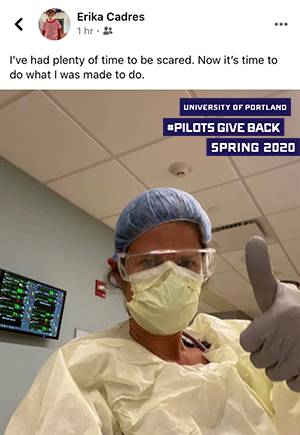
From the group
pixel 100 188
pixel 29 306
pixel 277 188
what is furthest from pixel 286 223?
pixel 29 306

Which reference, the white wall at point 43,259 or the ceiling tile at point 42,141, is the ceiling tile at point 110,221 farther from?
the ceiling tile at point 42,141

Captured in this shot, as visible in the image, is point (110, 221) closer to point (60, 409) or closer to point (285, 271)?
point (285, 271)

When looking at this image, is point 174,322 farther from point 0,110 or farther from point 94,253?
point 94,253

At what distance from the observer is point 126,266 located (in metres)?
0.92

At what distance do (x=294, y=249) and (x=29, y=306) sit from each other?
2408 millimetres

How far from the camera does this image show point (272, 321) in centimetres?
60

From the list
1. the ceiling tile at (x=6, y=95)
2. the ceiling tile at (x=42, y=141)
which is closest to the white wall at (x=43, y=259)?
the ceiling tile at (x=42, y=141)

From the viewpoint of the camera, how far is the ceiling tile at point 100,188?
2.28 metres

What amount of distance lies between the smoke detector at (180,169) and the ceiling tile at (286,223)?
92cm

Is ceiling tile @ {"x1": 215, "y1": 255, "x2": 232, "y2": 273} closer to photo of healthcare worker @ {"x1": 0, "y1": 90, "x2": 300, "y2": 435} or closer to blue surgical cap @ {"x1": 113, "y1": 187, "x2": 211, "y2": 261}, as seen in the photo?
photo of healthcare worker @ {"x1": 0, "y1": 90, "x2": 300, "y2": 435}

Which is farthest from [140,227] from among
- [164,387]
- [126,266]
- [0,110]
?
[0,110]

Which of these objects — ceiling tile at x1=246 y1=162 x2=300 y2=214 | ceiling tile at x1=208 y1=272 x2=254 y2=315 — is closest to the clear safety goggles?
ceiling tile at x1=246 y1=162 x2=300 y2=214
